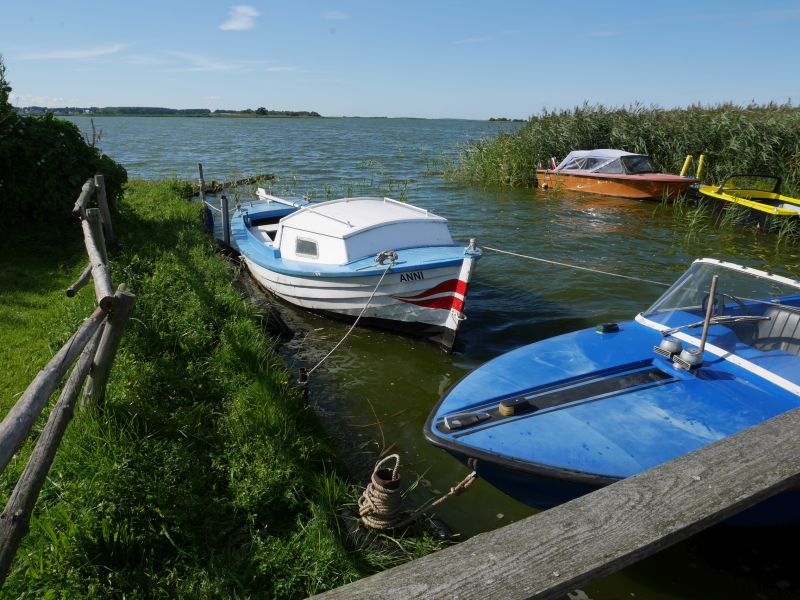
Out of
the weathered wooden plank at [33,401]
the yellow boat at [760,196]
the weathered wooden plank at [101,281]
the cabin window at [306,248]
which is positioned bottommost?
the cabin window at [306,248]

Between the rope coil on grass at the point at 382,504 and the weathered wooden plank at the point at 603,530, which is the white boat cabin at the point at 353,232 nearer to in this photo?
the rope coil on grass at the point at 382,504

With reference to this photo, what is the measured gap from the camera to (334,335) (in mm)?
9398

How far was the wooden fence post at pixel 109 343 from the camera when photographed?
4414 millimetres

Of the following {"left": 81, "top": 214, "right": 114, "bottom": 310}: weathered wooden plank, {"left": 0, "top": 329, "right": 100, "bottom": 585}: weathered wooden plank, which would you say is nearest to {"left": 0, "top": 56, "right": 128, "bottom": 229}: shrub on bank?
{"left": 81, "top": 214, "right": 114, "bottom": 310}: weathered wooden plank

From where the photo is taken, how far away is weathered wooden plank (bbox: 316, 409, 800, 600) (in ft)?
5.16

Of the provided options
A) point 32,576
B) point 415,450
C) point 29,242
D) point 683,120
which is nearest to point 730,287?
point 415,450

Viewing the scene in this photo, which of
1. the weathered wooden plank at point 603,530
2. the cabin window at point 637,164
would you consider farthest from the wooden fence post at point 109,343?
the cabin window at point 637,164

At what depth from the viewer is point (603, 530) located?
5.76 feet

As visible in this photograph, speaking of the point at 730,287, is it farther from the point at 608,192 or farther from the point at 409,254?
the point at 608,192

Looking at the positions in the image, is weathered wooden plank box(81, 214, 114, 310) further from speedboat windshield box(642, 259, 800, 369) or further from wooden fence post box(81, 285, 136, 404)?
speedboat windshield box(642, 259, 800, 369)

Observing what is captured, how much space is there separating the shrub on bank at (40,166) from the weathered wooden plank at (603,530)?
1148cm

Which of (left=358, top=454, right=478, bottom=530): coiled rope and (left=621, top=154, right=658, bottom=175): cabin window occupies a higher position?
(left=621, top=154, right=658, bottom=175): cabin window

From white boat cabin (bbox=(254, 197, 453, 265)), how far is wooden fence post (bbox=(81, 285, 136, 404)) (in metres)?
4.86

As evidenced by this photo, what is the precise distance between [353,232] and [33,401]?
21.1 ft
